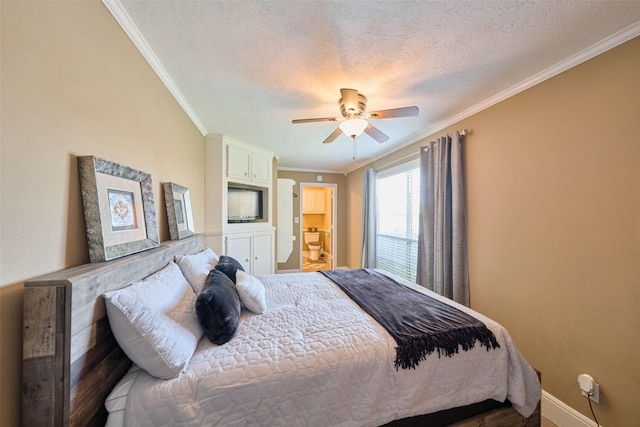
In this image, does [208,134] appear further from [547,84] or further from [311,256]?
[311,256]

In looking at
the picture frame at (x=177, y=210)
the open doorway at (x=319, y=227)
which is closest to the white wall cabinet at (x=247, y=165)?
the picture frame at (x=177, y=210)

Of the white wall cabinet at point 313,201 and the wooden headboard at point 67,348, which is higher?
the white wall cabinet at point 313,201

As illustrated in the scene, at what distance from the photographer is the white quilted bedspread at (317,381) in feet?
3.14

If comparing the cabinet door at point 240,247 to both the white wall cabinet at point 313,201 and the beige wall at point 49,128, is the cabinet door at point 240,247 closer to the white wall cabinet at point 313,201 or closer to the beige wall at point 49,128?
the beige wall at point 49,128

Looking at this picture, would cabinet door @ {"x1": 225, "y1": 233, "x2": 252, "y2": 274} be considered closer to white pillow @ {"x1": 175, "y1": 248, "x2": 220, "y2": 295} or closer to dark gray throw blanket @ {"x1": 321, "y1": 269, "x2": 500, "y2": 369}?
white pillow @ {"x1": 175, "y1": 248, "x2": 220, "y2": 295}

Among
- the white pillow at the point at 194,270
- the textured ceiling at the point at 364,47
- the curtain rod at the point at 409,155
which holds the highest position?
the textured ceiling at the point at 364,47

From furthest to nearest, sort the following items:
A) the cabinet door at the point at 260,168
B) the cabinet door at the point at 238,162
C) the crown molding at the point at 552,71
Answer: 1. the cabinet door at the point at 260,168
2. the cabinet door at the point at 238,162
3. the crown molding at the point at 552,71

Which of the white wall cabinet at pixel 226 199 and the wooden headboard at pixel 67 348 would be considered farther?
the white wall cabinet at pixel 226 199

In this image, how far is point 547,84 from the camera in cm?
172

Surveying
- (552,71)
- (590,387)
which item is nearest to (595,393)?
(590,387)

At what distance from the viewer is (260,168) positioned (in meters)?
3.74

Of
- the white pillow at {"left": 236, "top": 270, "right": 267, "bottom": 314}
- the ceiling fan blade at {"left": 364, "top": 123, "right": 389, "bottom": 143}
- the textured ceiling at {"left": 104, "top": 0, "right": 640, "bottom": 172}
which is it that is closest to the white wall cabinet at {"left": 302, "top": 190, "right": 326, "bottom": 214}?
the textured ceiling at {"left": 104, "top": 0, "right": 640, "bottom": 172}

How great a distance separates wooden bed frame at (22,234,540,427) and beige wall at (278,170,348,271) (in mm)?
4205

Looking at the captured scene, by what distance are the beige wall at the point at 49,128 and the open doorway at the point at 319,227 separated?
163 inches
